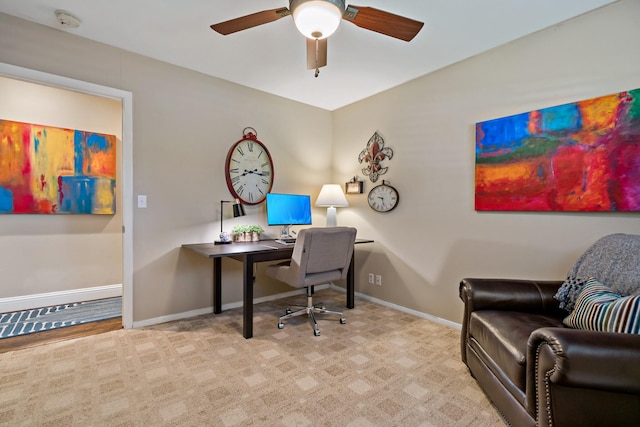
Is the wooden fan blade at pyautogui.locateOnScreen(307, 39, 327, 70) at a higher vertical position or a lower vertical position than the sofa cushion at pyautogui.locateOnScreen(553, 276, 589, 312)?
higher

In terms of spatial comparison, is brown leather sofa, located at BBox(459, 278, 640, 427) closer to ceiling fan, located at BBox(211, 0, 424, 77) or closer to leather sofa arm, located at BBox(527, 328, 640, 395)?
leather sofa arm, located at BBox(527, 328, 640, 395)

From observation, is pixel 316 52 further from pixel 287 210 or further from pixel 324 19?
pixel 287 210

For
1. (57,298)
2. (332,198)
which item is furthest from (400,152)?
(57,298)

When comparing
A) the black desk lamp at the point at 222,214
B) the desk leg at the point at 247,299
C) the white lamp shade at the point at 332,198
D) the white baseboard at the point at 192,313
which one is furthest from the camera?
the white lamp shade at the point at 332,198

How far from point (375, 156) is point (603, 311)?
2442 mm

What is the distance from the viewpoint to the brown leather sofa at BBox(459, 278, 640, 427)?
3.30ft

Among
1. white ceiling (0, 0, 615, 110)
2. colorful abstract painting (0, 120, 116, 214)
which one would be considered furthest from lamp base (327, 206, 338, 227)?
colorful abstract painting (0, 120, 116, 214)

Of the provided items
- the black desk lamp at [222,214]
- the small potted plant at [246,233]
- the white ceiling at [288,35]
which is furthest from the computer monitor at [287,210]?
the white ceiling at [288,35]

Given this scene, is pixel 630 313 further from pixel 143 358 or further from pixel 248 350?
pixel 143 358

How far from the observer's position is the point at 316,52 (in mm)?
1876

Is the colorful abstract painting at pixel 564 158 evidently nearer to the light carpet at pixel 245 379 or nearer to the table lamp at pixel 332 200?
the light carpet at pixel 245 379

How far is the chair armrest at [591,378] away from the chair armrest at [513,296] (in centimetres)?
75

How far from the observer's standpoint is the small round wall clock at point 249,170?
3.17 metres

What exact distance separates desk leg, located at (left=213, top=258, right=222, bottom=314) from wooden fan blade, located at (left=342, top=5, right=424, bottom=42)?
241 cm
